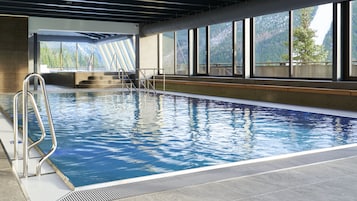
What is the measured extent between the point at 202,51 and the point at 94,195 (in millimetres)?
11818

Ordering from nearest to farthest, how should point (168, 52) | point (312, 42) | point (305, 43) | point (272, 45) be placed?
point (312, 42), point (305, 43), point (272, 45), point (168, 52)

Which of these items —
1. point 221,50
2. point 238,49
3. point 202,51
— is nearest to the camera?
point 238,49

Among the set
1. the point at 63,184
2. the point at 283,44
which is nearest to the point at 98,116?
the point at 63,184

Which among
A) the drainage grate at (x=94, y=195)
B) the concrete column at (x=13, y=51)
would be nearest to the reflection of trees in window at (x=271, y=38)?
the concrete column at (x=13, y=51)

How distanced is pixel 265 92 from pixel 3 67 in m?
8.28

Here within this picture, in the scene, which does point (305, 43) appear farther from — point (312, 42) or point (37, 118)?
point (37, 118)

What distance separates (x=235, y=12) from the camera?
10.6 meters

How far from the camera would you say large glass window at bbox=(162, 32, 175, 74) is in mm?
16016

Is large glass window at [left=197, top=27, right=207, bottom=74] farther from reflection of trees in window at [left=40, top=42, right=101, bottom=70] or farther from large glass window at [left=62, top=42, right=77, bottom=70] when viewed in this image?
large glass window at [left=62, top=42, right=77, bottom=70]

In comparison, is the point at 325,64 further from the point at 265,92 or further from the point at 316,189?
the point at 316,189

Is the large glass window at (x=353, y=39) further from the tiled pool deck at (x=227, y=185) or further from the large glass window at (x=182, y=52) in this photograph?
the large glass window at (x=182, y=52)

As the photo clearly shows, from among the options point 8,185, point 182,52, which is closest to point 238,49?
point 182,52

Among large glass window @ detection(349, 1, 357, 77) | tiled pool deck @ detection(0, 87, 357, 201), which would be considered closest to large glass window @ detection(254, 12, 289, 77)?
large glass window @ detection(349, 1, 357, 77)

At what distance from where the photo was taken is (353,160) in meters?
3.38
